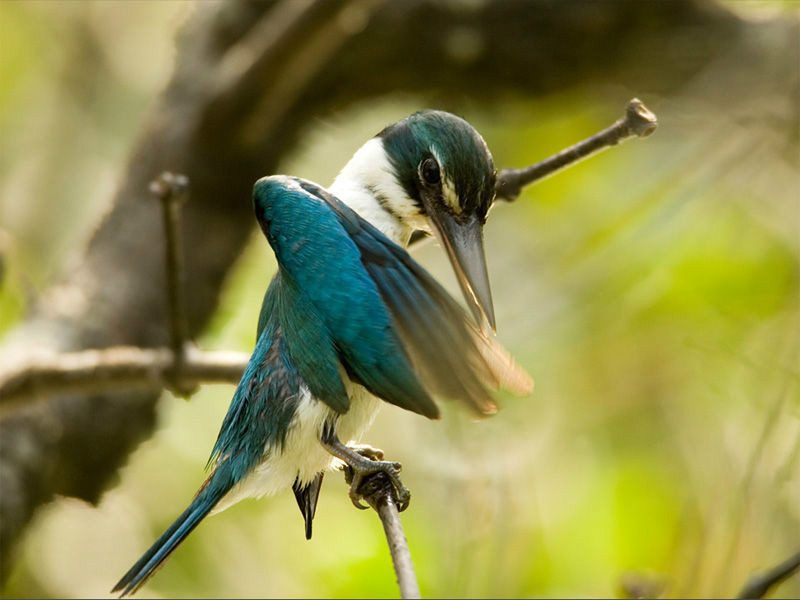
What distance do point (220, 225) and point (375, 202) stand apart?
Answer: 1.74 meters

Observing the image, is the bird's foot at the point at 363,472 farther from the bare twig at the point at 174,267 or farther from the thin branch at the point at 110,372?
the bare twig at the point at 174,267

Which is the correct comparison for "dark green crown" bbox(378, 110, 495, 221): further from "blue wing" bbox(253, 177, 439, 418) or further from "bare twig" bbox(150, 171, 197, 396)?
"bare twig" bbox(150, 171, 197, 396)

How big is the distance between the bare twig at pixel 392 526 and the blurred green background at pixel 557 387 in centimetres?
56

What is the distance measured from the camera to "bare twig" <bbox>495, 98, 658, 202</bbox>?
8.71ft

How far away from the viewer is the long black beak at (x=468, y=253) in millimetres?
Answer: 2672

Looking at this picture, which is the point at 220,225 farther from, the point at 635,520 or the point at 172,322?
the point at 635,520

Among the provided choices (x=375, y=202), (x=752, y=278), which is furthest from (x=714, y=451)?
(x=375, y=202)

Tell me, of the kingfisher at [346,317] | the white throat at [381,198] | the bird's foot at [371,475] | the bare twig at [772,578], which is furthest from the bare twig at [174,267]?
the bare twig at [772,578]

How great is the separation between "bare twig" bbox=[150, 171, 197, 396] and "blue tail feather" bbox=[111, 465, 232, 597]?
0.76m

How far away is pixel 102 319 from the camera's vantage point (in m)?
4.35

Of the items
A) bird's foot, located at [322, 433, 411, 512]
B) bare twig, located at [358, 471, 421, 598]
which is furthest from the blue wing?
Answer: bare twig, located at [358, 471, 421, 598]

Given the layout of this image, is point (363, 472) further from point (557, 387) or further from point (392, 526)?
point (557, 387)

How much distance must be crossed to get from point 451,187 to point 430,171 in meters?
0.13

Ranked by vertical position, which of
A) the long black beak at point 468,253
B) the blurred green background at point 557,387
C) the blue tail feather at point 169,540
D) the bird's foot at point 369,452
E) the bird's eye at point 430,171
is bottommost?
the blurred green background at point 557,387
